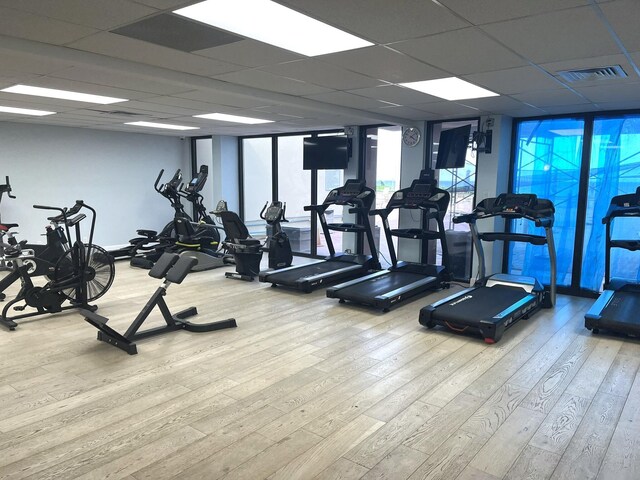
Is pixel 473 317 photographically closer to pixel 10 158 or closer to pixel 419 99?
pixel 419 99

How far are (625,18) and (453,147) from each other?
383cm

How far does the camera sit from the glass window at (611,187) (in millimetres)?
5895

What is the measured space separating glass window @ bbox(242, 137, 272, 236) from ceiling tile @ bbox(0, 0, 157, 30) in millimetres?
7260

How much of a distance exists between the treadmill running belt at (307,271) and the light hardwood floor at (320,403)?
4.61ft

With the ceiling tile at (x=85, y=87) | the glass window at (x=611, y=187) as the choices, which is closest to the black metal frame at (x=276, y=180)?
the glass window at (x=611, y=187)

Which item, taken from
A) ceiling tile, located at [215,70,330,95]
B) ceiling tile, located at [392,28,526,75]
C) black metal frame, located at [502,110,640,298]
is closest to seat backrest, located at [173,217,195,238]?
ceiling tile, located at [215,70,330,95]

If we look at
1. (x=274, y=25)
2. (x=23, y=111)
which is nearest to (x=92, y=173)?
(x=23, y=111)

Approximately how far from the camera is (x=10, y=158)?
795cm

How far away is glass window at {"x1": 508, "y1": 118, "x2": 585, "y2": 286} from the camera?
627cm

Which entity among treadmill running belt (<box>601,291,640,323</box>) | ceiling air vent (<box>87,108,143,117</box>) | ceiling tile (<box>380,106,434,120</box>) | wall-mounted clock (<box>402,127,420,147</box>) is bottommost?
treadmill running belt (<box>601,291,640,323</box>)

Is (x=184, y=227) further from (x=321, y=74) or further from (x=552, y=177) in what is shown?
(x=552, y=177)

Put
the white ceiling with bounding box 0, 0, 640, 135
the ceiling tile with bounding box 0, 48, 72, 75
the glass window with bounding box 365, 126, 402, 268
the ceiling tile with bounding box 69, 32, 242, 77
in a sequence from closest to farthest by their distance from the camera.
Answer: the white ceiling with bounding box 0, 0, 640, 135 < the ceiling tile with bounding box 69, 32, 242, 77 < the ceiling tile with bounding box 0, 48, 72, 75 < the glass window with bounding box 365, 126, 402, 268

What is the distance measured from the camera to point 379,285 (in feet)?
19.8

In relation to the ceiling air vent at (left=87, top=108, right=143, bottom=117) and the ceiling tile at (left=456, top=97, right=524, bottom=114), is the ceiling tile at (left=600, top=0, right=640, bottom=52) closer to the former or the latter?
the ceiling tile at (left=456, top=97, right=524, bottom=114)
